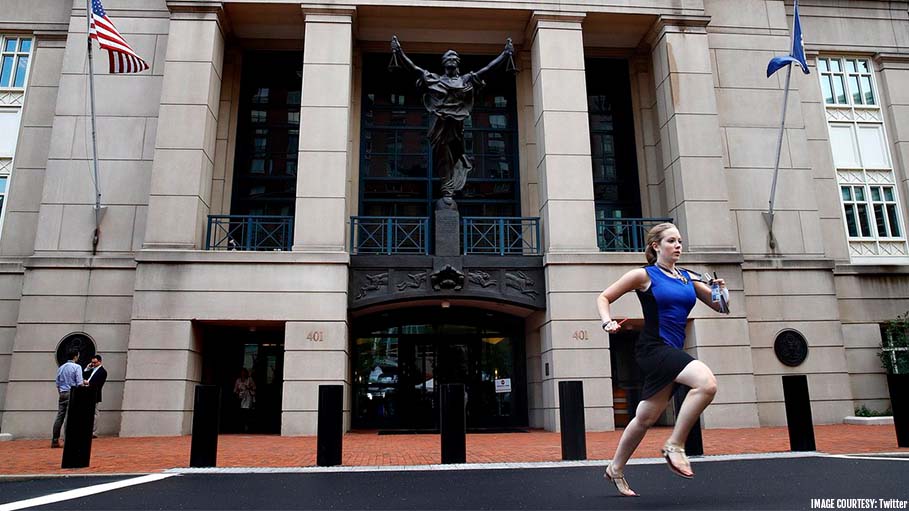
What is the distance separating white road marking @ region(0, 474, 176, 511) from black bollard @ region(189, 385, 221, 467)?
Answer: 91 cm

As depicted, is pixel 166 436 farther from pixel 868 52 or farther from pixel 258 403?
pixel 868 52

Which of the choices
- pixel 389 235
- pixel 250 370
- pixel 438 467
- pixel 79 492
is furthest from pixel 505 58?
pixel 79 492

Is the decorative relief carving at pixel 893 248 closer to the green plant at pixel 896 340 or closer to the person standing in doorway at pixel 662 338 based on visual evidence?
the green plant at pixel 896 340

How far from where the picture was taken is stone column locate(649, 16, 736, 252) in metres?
16.3

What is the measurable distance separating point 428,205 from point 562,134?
4.38 metres

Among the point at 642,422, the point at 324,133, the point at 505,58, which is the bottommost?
the point at 642,422

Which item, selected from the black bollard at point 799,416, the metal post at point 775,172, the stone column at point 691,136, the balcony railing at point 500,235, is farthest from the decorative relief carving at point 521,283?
the black bollard at point 799,416

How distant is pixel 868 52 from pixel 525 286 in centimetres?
1402

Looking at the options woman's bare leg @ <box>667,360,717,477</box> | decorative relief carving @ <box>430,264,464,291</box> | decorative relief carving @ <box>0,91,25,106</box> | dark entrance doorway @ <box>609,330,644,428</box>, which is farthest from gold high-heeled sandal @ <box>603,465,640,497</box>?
decorative relief carving @ <box>0,91,25,106</box>

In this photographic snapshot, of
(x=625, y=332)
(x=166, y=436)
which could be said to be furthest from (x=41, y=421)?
(x=625, y=332)

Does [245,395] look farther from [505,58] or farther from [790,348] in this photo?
[790,348]

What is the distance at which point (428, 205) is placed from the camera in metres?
18.2

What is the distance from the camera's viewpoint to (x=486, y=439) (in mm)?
12945

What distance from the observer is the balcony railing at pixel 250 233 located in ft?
53.4
